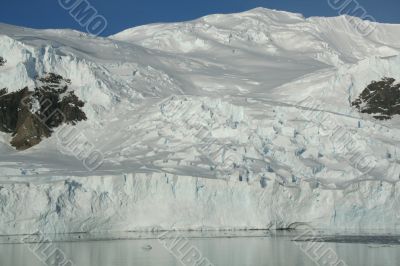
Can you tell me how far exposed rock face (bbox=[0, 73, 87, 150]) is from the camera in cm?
2933

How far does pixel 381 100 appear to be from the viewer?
31.3 meters

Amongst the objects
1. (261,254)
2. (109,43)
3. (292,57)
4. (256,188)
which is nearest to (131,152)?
(256,188)

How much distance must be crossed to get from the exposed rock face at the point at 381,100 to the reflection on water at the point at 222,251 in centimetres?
1056

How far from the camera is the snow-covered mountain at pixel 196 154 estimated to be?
77.2 ft

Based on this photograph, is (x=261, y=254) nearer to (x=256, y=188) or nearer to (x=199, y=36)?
(x=256, y=188)

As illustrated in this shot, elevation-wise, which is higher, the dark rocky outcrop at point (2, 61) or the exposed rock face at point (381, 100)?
the dark rocky outcrop at point (2, 61)

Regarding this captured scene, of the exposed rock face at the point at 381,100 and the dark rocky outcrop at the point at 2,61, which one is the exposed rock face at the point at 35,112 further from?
the exposed rock face at the point at 381,100

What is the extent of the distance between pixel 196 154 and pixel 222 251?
776 cm

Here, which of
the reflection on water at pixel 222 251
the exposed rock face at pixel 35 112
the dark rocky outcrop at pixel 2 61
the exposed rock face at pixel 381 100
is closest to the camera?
the reflection on water at pixel 222 251

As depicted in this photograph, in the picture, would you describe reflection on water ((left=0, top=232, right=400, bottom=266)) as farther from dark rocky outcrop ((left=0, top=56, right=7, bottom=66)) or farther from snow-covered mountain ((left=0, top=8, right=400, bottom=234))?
dark rocky outcrop ((left=0, top=56, right=7, bottom=66))

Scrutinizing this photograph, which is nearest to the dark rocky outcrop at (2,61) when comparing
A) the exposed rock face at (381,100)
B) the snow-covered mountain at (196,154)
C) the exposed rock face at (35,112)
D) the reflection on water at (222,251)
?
the snow-covered mountain at (196,154)

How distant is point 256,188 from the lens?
24.0 meters

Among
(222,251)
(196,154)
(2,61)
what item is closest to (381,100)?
(196,154)

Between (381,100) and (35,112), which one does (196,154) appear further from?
(381,100)
